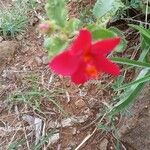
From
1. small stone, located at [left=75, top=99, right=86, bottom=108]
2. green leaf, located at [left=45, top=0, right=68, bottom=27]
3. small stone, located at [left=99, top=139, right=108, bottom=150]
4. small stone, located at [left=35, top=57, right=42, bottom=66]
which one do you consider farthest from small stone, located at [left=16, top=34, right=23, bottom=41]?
green leaf, located at [left=45, top=0, right=68, bottom=27]

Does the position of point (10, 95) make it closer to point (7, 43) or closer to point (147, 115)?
point (7, 43)

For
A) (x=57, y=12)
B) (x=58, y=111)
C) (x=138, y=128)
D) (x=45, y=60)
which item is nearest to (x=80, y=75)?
(x=57, y=12)

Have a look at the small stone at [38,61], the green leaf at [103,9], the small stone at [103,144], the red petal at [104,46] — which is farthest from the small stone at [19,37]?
the red petal at [104,46]

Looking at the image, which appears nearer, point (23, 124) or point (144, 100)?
point (144, 100)

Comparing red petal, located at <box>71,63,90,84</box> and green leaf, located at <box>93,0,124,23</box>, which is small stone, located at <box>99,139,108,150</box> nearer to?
green leaf, located at <box>93,0,124,23</box>

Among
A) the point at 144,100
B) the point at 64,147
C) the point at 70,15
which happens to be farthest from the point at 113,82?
the point at 70,15

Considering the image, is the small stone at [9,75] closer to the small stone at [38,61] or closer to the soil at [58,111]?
the soil at [58,111]
